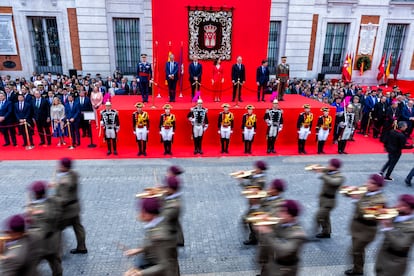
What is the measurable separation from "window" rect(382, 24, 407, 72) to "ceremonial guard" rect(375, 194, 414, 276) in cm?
2338

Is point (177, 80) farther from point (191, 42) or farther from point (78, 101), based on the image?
point (78, 101)

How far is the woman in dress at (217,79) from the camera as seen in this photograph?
1272cm

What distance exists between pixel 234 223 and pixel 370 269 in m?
2.71

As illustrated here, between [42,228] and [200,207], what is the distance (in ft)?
12.8

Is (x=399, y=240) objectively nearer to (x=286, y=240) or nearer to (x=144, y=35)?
(x=286, y=240)

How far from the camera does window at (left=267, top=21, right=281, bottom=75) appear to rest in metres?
21.9

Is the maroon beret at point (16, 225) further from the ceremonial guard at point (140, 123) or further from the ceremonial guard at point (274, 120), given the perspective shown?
the ceremonial guard at point (274, 120)

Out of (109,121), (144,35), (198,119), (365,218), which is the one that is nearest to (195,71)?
(198,119)

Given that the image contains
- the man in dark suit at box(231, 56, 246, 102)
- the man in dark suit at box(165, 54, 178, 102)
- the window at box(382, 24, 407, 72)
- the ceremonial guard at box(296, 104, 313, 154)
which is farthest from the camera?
the window at box(382, 24, 407, 72)

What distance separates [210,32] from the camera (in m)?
12.9

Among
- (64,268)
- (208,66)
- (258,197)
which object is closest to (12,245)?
(64,268)

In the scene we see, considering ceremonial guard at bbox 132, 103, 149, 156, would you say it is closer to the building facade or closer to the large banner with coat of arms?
the large banner with coat of arms

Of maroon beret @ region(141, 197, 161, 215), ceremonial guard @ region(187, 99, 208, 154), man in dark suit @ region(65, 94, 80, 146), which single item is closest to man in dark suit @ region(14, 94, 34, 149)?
man in dark suit @ region(65, 94, 80, 146)

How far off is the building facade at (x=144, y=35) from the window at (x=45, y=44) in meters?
0.06
